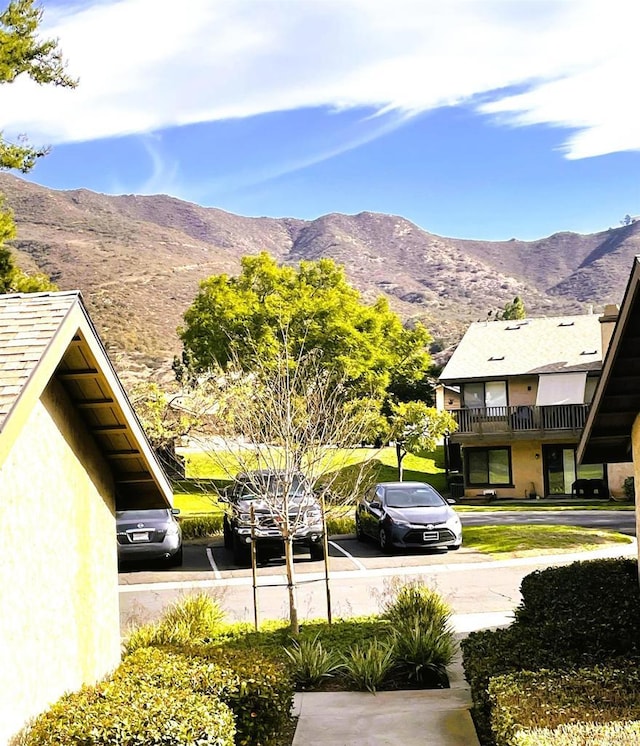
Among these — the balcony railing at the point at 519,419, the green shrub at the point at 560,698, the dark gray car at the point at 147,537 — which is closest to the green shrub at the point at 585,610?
the green shrub at the point at 560,698

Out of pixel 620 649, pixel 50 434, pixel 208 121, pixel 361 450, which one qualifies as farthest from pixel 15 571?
pixel 208 121

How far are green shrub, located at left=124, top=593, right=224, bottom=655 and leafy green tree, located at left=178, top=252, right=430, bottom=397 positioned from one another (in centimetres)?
2444

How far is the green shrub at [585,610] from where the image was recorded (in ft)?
29.3

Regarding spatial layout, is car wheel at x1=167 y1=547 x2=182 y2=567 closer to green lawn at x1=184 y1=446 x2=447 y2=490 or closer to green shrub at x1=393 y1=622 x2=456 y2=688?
green shrub at x1=393 y1=622 x2=456 y2=688

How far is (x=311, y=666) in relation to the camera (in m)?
10.7

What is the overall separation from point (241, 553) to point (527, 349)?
71.7ft

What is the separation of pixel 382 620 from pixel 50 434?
6.87 metres

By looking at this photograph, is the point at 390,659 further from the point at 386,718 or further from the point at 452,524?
the point at 452,524

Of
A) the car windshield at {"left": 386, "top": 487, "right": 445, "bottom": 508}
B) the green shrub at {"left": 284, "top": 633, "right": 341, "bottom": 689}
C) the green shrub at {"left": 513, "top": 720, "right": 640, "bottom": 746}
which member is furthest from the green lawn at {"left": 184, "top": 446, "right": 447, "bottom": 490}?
the green shrub at {"left": 513, "top": 720, "right": 640, "bottom": 746}

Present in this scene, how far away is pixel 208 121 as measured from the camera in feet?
452

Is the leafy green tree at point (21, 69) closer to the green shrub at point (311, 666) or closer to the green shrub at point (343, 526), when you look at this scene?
the green shrub at point (343, 526)

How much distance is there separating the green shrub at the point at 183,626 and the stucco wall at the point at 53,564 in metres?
2.25

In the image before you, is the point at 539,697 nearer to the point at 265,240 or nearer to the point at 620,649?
the point at 620,649

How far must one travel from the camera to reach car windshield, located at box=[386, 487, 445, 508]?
22.2 m
